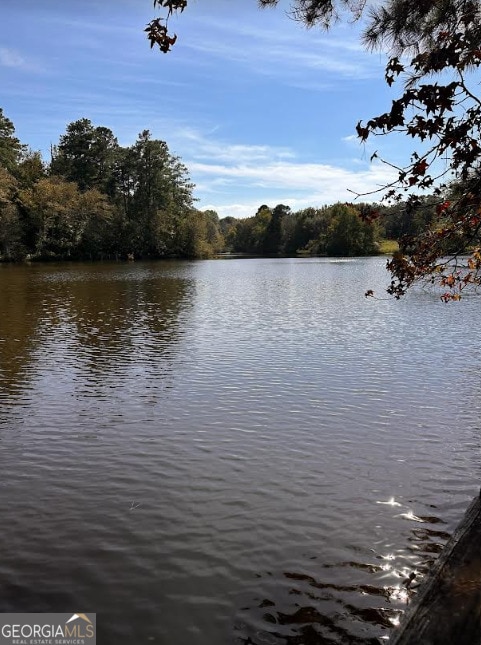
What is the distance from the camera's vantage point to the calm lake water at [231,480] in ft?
15.8

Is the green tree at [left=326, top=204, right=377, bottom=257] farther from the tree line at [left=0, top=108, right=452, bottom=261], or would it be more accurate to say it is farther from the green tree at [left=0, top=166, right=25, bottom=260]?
the green tree at [left=0, top=166, right=25, bottom=260]

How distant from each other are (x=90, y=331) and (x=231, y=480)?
1315cm

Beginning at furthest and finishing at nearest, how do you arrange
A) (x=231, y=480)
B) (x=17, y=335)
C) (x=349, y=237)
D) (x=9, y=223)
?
(x=349, y=237) → (x=9, y=223) → (x=17, y=335) → (x=231, y=480)

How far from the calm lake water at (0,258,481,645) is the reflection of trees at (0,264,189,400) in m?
0.14

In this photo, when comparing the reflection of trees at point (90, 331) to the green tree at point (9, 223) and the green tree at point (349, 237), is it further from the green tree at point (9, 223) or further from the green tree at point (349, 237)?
the green tree at point (349, 237)

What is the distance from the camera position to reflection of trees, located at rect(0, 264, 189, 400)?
547 inches

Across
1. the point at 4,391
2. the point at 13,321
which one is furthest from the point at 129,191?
the point at 4,391

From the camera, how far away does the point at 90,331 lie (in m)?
19.3

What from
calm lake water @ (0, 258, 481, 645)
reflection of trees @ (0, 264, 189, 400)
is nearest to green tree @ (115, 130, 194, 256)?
reflection of trees @ (0, 264, 189, 400)

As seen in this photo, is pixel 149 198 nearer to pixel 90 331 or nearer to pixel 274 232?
pixel 274 232

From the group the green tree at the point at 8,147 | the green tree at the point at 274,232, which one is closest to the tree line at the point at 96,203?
the green tree at the point at 8,147

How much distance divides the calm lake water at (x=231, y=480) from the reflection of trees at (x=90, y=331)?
138mm

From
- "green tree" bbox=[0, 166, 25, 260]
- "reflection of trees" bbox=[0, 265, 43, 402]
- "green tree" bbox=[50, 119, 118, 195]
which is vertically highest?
"green tree" bbox=[50, 119, 118, 195]

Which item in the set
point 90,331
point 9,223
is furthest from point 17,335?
point 9,223
